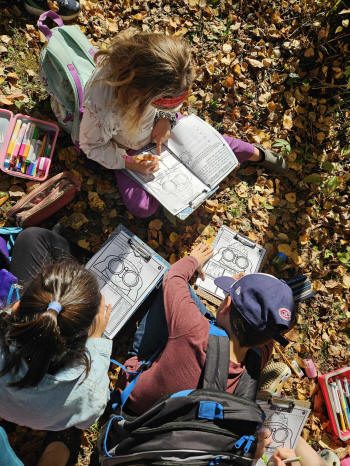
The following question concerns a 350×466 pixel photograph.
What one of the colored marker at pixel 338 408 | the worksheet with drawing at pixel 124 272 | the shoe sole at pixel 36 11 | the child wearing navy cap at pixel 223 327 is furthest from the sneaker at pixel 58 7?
the colored marker at pixel 338 408

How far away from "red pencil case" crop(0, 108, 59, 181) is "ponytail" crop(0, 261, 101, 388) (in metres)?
→ 1.13

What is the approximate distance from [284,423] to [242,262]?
1145 millimetres

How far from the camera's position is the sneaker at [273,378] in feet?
9.36

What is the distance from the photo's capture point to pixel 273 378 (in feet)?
9.41

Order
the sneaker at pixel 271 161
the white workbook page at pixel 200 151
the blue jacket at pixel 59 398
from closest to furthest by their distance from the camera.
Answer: the blue jacket at pixel 59 398
the white workbook page at pixel 200 151
the sneaker at pixel 271 161

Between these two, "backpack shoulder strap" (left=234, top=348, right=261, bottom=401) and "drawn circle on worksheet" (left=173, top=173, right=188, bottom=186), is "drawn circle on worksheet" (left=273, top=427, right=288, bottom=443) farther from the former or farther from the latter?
"drawn circle on worksheet" (left=173, top=173, right=188, bottom=186)

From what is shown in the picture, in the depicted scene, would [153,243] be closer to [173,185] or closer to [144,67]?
[173,185]

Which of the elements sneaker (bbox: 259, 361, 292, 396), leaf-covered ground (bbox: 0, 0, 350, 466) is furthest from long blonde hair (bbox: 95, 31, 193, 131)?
sneaker (bbox: 259, 361, 292, 396)

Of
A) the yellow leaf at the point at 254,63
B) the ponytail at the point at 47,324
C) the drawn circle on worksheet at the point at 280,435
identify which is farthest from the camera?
the yellow leaf at the point at 254,63

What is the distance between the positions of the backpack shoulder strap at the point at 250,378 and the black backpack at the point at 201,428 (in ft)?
0.16

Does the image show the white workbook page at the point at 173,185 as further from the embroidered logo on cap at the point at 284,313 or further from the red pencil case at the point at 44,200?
the embroidered logo on cap at the point at 284,313

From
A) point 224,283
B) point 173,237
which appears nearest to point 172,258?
point 173,237

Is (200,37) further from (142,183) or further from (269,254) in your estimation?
(269,254)

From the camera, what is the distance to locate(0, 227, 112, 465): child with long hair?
67.0 inches
